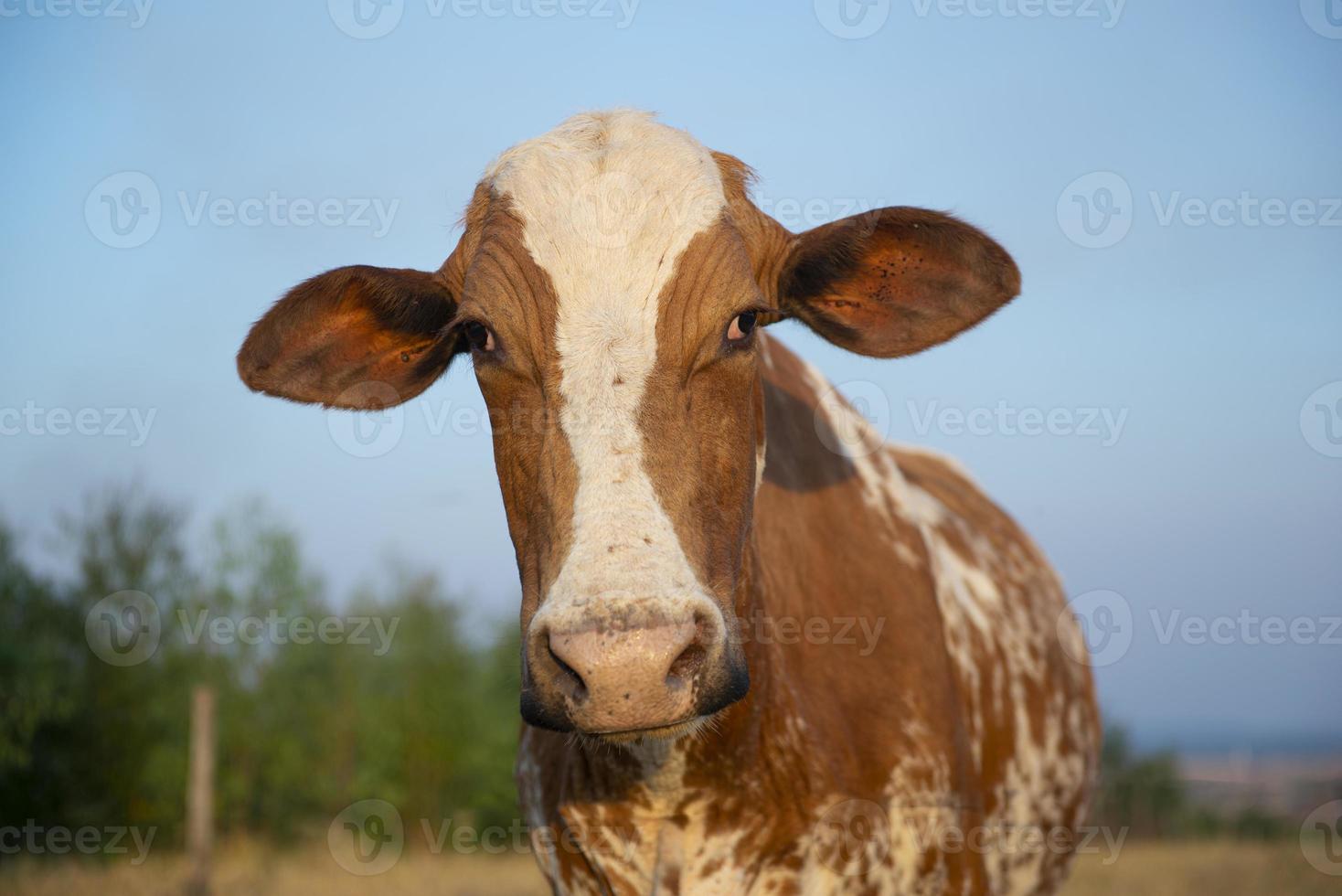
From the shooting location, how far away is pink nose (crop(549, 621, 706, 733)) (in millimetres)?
2330

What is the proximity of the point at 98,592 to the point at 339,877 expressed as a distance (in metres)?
14.7

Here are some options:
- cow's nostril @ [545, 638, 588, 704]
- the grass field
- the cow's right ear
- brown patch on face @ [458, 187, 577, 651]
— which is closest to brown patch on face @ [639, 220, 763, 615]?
brown patch on face @ [458, 187, 577, 651]

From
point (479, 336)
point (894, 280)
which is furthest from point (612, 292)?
point (894, 280)

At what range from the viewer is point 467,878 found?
16.3 metres

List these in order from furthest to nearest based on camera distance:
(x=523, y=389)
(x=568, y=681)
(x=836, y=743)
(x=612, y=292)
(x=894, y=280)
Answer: (x=894, y=280), (x=836, y=743), (x=523, y=389), (x=612, y=292), (x=568, y=681)

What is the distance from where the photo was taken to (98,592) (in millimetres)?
27328

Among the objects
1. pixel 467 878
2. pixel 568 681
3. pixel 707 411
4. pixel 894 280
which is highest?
pixel 894 280

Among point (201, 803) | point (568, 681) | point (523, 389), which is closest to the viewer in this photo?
point (568, 681)

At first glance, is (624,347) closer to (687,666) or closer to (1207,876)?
(687,666)

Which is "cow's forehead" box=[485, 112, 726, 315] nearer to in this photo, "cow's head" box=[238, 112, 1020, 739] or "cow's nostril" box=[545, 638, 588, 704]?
"cow's head" box=[238, 112, 1020, 739]

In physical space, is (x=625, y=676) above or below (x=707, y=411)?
below

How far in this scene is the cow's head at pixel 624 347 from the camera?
2447mm

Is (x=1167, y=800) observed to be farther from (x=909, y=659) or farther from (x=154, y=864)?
(x=909, y=659)

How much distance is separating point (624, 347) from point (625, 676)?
0.85 m
